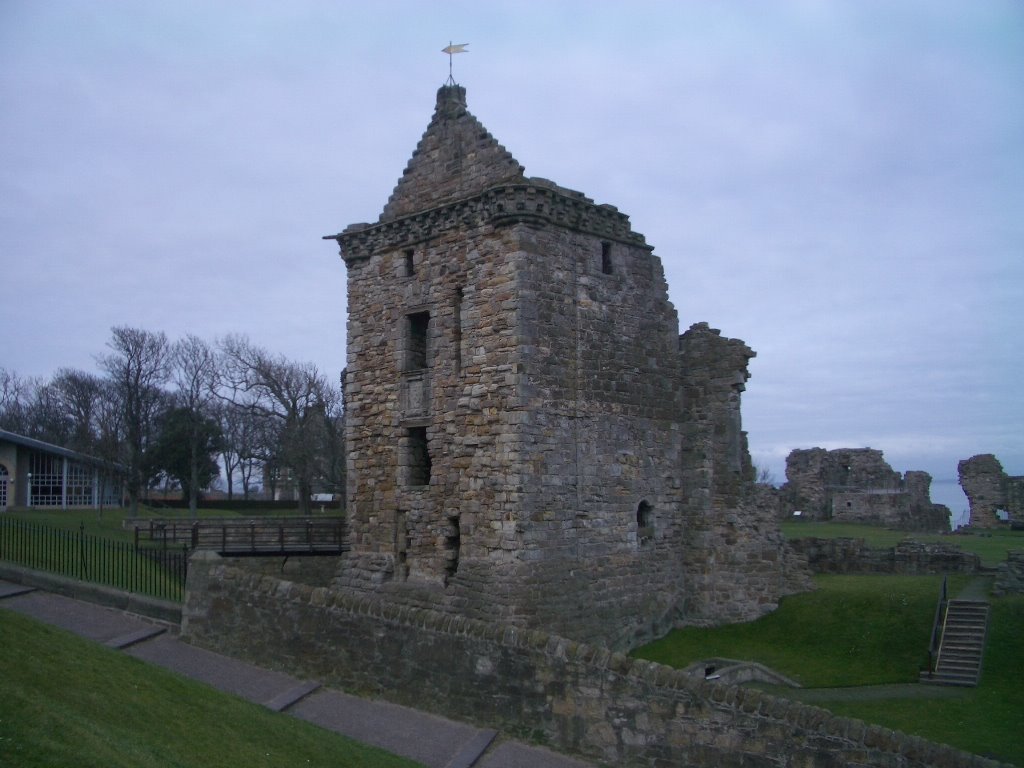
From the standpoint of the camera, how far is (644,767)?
1114cm

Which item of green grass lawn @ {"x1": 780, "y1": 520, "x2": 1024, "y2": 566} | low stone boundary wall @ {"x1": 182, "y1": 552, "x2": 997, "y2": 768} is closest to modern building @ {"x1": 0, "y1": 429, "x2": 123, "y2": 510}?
low stone boundary wall @ {"x1": 182, "y1": 552, "x2": 997, "y2": 768}

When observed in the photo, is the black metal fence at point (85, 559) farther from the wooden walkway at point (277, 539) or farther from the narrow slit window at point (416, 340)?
the narrow slit window at point (416, 340)

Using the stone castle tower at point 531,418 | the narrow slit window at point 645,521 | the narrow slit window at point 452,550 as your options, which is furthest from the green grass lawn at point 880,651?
the narrow slit window at point 452,550

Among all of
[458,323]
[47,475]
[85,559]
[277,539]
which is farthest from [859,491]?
[47,475]

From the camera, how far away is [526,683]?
11914 millimetres

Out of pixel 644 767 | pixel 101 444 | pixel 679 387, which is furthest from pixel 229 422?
pixel 644 767

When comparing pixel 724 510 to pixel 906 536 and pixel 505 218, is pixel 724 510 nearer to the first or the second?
pixel 505 218

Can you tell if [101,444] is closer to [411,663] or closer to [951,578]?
[411,663]

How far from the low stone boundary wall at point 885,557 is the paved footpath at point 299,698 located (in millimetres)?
13254

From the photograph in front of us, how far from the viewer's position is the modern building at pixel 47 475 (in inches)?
1560

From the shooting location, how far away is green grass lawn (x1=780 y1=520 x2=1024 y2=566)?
24.7 meters

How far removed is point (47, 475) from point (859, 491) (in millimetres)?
35746

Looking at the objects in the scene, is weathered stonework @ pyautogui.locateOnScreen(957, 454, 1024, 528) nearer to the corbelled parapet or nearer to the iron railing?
the iron railing

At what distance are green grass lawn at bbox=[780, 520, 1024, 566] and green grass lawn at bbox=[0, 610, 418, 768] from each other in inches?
698
